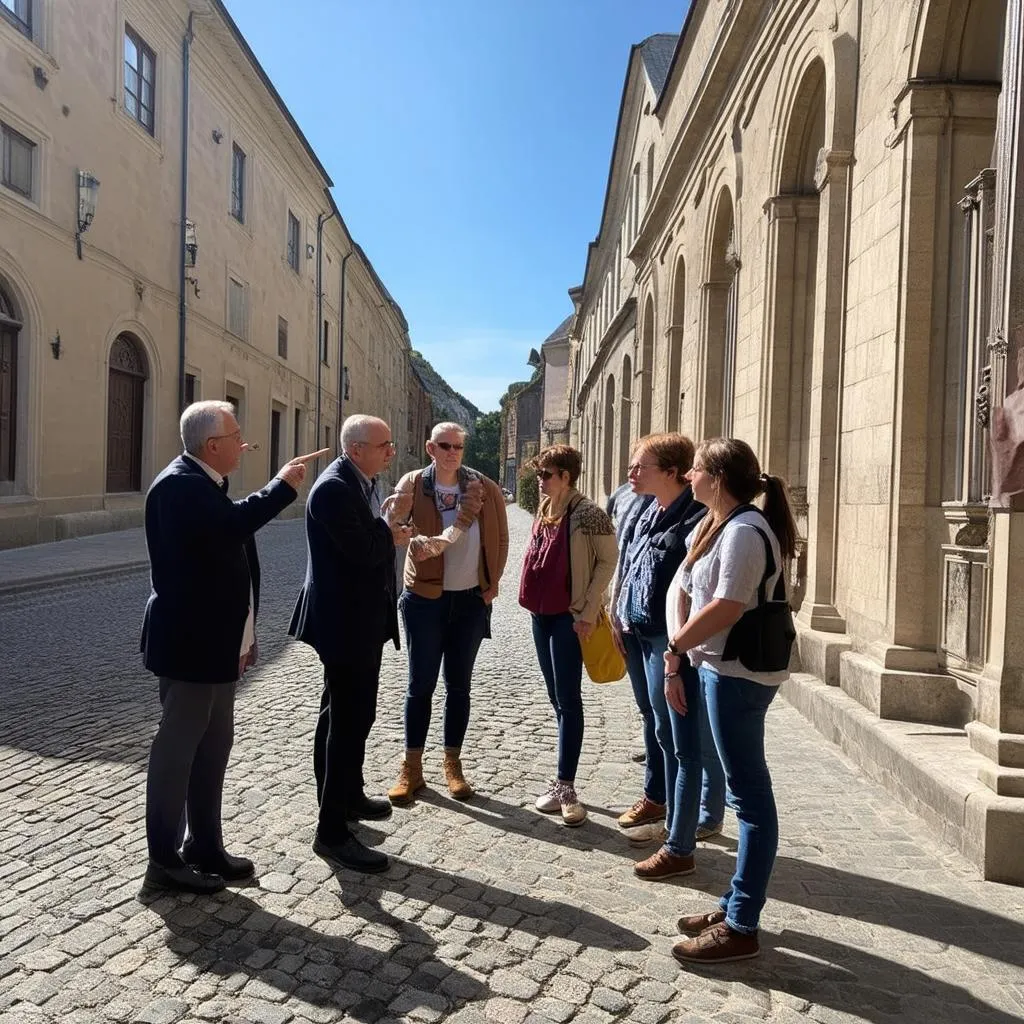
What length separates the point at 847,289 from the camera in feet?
20.7

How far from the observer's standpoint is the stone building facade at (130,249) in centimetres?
1431

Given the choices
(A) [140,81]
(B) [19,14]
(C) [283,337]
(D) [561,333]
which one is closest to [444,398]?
(D) [561,333]

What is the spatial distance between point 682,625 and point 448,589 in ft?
4.95

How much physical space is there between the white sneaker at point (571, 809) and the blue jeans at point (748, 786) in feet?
4.01

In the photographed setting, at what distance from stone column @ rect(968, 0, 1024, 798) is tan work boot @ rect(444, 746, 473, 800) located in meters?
2.41

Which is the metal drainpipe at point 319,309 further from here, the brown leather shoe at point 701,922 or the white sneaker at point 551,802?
the brown leather shoe at point 701,922

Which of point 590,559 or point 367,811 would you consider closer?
point 367,811

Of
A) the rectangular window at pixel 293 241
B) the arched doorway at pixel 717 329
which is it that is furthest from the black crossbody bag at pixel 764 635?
the rectangular window at pixel 293 241

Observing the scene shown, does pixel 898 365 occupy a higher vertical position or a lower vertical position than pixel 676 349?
lower

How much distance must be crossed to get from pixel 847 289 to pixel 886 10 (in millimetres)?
1836

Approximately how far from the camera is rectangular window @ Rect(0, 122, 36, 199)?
13.6m

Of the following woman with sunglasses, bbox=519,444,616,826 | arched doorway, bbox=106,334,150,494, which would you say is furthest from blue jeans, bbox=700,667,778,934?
arched doorway, bbox=106,334,150,494

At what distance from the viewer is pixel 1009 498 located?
12.2 ft

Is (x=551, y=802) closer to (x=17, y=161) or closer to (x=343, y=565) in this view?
(x=343, y=565)
